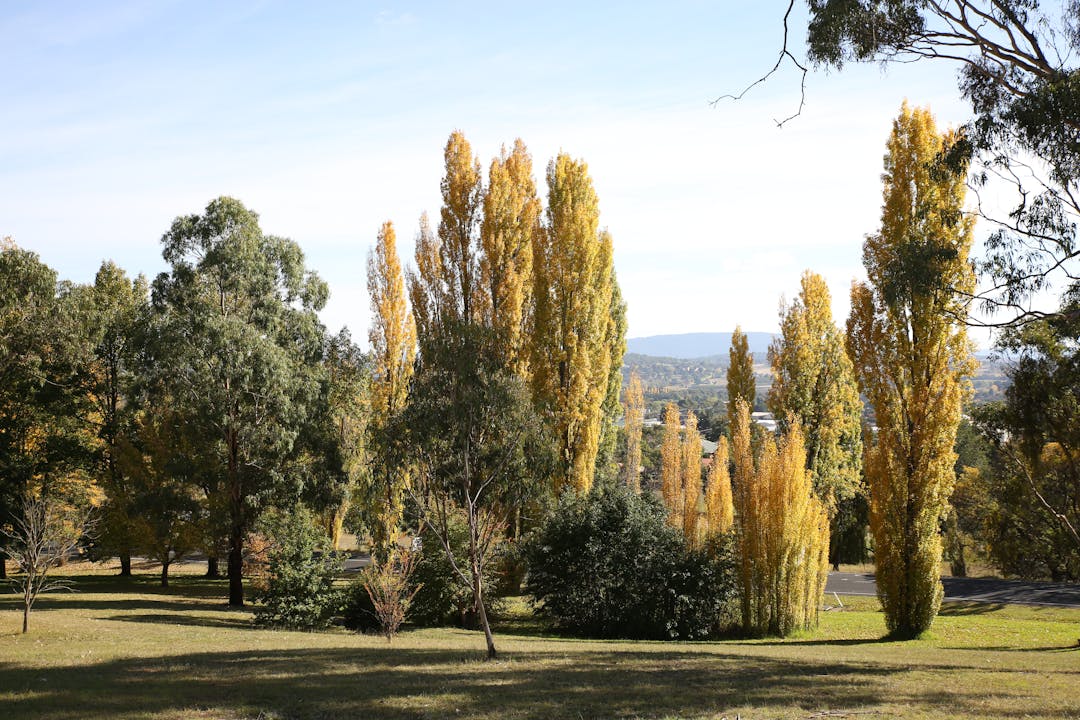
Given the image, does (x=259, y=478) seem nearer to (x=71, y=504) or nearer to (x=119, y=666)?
(x=71, y=504)

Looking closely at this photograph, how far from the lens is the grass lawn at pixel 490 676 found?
1100cm

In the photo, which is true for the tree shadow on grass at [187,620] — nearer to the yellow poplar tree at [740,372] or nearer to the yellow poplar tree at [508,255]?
the yellow poplar tree at [508,255]

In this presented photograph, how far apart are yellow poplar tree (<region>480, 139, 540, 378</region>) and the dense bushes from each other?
6685mm

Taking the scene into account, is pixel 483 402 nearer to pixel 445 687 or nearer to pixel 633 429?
pixel 445 687

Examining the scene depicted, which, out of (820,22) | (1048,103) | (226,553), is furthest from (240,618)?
(1048,103)

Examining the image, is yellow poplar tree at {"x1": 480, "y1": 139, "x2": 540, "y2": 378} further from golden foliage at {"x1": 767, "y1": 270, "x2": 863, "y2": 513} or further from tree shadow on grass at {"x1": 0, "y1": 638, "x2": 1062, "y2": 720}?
tree shadow on grass at {"x1": 0, "y1": 638, "x2": 1062, "y2": 720}

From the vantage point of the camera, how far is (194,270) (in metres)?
28.0

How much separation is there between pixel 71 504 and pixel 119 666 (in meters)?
20.7

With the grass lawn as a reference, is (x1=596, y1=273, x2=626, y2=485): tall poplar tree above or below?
above

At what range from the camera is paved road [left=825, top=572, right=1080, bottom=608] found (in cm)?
3008

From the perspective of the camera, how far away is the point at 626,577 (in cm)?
2541

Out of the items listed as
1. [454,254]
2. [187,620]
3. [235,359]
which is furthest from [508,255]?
[187,620]

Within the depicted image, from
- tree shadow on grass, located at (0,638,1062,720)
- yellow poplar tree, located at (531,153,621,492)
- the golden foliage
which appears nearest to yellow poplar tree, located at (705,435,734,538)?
yellow poplar tree, located at (531,153,621,492)

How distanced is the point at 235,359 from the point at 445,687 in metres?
16.6
